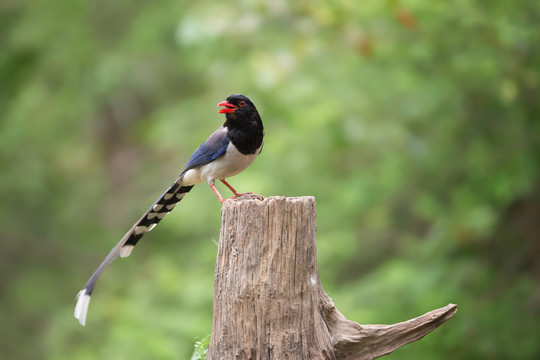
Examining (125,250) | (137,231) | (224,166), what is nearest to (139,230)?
(137,231)

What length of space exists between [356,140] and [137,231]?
3311mm

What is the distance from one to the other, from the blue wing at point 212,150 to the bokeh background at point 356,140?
88.6 inches

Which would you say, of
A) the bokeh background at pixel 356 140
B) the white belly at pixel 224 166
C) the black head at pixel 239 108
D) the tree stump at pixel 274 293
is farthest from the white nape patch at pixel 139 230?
the bokeh background at pixel 356 140

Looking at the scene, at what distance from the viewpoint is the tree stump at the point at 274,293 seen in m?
2.97

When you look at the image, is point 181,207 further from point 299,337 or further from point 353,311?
point 299,337

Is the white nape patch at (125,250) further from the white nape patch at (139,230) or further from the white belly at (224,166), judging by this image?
the white belly at (224,166)

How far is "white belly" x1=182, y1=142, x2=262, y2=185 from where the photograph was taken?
164 inches

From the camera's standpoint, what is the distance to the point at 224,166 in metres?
4.18

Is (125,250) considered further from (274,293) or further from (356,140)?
(356,140)

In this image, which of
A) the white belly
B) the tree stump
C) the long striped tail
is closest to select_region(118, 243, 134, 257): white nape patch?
the long striped tail

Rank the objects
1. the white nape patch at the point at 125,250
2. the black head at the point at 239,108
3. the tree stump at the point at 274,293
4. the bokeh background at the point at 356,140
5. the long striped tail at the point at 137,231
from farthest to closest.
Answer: the bokeh background at the point at 356,140
the black head at the point at 239,108
the white nape patch at the point at 125,250
the long striped tail at the point at 137,231
the tree stump at the point at 274,293

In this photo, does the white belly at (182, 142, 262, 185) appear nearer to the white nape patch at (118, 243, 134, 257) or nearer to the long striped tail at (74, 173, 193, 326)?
the long striped tail at (74, 173, 193, 326)

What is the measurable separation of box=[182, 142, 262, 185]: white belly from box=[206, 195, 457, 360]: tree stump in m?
1.08

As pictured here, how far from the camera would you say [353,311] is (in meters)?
6.62
